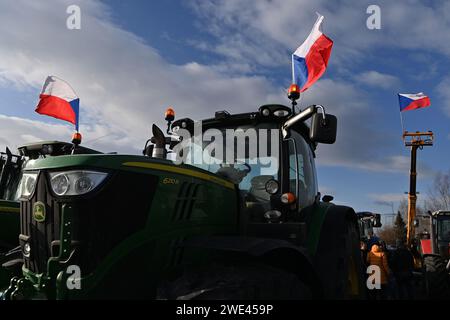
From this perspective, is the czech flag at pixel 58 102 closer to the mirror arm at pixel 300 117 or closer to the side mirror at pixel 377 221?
the mirror arm at pixel 300 117

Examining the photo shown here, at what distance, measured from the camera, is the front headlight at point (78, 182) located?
9.39 feet

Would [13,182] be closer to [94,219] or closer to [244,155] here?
[244,155]

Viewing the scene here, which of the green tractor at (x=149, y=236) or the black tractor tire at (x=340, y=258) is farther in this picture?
the black tractor tire at (x=340, y=258)

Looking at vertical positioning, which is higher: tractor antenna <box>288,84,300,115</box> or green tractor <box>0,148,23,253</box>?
tractor antenna <box>288,84,300,115</box>

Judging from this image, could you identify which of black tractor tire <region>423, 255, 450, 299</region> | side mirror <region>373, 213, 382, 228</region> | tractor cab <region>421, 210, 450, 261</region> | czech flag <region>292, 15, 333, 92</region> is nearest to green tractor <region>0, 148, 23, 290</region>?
czech flag <region>292, 15, 333, 92</region>

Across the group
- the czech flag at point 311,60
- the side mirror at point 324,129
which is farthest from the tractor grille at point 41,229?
the czech flag at point 311,60

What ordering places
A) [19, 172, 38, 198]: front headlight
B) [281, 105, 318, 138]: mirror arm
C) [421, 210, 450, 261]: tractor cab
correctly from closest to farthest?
[19, 172, 38, 198]: front headlight → [281, 105, 318, 138]: mirror arm → [421, 210, 450, 261]: tractor cab

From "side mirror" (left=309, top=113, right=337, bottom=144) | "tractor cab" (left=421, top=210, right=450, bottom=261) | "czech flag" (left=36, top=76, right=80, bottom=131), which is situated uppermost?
"czech flag" (left=36, top=76, right=80, bottom=131)

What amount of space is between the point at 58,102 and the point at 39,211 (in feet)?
18.8

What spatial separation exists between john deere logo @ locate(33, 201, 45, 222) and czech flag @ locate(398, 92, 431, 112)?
11931mm

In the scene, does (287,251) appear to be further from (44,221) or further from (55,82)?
(55,82)

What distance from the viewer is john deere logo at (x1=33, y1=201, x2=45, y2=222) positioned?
117 inches

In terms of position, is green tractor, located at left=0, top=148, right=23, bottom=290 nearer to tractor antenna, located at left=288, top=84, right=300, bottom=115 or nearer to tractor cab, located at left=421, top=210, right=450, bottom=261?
tractor antenna, located at left=288, top=84, right=300, bottom=115

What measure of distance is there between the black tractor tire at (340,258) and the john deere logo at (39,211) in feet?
8.21
